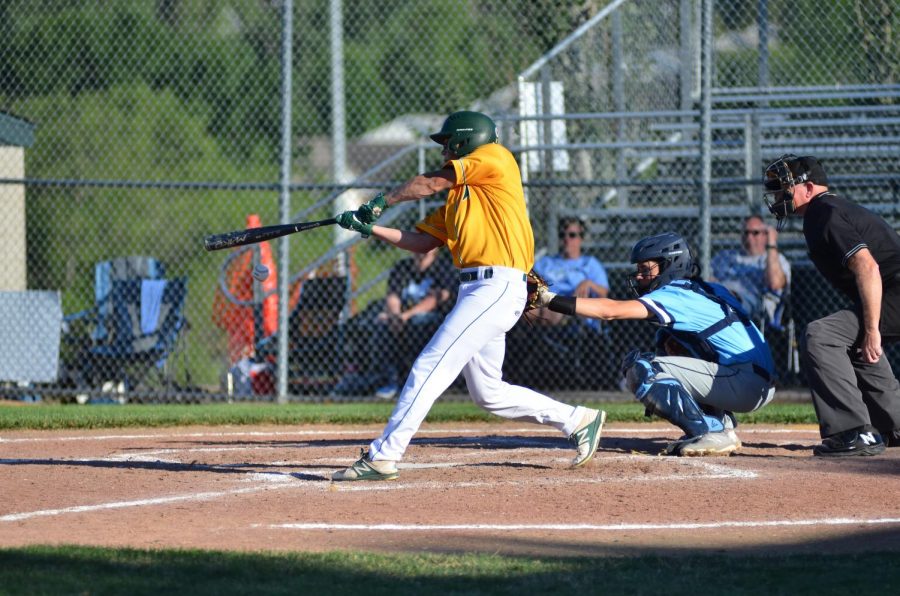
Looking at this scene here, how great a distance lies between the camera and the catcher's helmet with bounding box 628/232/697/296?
7.09 meters

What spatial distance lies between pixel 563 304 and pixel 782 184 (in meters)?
1.65

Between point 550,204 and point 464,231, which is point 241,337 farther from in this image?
point 464,231

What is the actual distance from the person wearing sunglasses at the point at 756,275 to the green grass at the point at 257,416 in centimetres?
102

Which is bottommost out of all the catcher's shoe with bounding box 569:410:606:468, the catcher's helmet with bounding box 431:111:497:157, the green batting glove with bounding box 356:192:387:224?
the catcher's shoe with bounding box 569:410:606:468

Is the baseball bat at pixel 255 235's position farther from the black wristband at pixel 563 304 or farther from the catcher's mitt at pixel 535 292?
the black wristband at pixel 563 304

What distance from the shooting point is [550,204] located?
12781mm

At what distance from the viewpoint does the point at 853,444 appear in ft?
23.0

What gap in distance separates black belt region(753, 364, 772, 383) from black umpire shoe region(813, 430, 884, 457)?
1.51ft

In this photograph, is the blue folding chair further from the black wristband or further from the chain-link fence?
the black wristband

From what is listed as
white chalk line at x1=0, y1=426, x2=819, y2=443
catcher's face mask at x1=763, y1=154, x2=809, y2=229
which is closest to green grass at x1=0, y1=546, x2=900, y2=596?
catcher's face mask at x1=763, y1=154, x2=809, y2=229

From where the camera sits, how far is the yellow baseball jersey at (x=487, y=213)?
611 cm

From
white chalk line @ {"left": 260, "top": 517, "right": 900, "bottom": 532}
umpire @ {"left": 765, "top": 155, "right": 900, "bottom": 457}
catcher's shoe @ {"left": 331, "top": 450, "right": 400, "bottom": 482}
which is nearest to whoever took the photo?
white chalk line @ {"left": 260, "top": 517, "right": 900, "bottom": 532}

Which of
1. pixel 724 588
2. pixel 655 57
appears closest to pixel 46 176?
pixel 655 57

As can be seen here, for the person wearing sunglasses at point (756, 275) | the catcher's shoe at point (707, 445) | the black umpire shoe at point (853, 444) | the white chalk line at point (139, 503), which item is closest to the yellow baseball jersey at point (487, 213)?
the white chalk line at point (139, 503)
